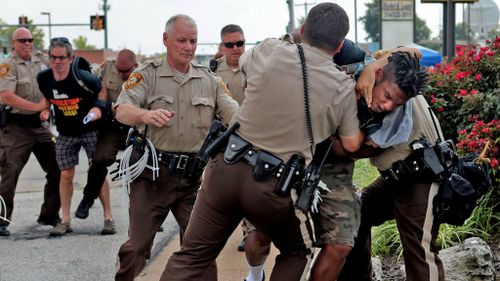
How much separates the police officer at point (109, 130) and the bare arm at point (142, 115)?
2.79 m

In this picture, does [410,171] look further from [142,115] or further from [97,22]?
[97,22]

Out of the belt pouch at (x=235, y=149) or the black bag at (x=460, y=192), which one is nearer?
the belt pouch at (x=235, y=149)

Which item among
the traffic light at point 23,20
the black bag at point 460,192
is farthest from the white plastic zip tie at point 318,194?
the traffic light at point 23,20

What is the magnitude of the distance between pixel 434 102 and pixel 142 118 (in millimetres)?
3159

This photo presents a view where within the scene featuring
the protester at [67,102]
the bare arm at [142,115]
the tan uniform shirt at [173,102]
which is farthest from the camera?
the protester at [67,102]

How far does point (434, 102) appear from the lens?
731 centimetres

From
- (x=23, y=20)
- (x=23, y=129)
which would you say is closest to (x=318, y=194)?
(x=23, y=129)

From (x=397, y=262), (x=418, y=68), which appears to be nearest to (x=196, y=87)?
(x=418, y=68)

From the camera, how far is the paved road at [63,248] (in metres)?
6.86

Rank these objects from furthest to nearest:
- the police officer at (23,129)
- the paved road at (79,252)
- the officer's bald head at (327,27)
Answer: the police officer at (23,129) → the paved road at (79,252) → the officer's bald head at (327,27)

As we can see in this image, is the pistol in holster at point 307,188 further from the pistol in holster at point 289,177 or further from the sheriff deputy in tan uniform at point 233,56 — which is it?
the sheriff deputy in tan uniform at point 233,56

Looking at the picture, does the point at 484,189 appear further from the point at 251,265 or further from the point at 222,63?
the point at 222,63

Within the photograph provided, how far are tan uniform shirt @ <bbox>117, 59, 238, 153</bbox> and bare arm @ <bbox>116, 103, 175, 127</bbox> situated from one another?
0.15m

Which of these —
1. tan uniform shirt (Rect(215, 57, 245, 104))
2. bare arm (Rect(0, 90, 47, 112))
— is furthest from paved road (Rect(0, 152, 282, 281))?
tan uniform shirt (Rect(215, 57, 245, 104))
